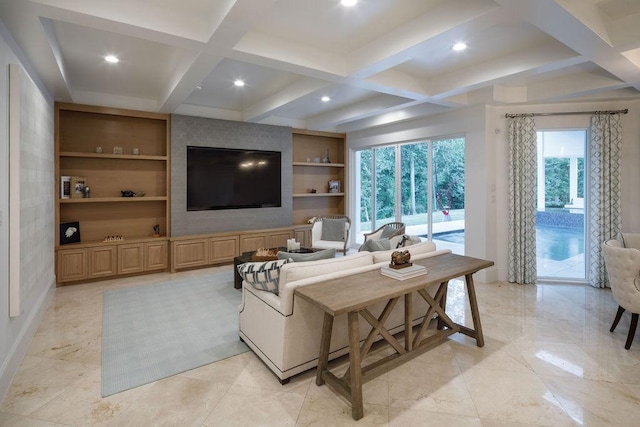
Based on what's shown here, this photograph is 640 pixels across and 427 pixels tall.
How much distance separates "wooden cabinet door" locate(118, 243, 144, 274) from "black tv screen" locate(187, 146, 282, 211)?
1006 mm

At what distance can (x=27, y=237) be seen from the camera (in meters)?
3.04

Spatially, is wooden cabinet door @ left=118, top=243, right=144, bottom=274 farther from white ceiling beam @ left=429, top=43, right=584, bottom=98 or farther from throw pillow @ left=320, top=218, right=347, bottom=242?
white ceiling beam @ left=429, top=43, right=584, bottom=98

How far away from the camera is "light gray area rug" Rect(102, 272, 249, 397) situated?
8.68ft

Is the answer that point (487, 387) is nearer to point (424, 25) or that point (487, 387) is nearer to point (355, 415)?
point (355, 415)

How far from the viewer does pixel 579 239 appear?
5020 mm

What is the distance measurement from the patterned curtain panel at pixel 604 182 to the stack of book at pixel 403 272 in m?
3.61

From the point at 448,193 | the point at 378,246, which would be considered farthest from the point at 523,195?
the point at 378,246

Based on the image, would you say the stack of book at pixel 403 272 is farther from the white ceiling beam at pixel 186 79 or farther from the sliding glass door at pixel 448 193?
the sliding glass door at pixel 448 193

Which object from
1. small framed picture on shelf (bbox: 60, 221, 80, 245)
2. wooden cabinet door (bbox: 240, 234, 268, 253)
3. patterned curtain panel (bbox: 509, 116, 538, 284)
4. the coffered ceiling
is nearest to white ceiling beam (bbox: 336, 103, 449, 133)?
the coffered ceiling

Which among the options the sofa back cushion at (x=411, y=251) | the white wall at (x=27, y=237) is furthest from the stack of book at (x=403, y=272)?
the white wall at (x=27, y=237)

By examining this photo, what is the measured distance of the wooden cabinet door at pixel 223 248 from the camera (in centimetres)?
582

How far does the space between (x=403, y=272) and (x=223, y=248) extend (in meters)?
4.08

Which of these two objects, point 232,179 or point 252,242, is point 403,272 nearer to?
point 252,242

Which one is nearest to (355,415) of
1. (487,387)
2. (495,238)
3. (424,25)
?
(487,387)
